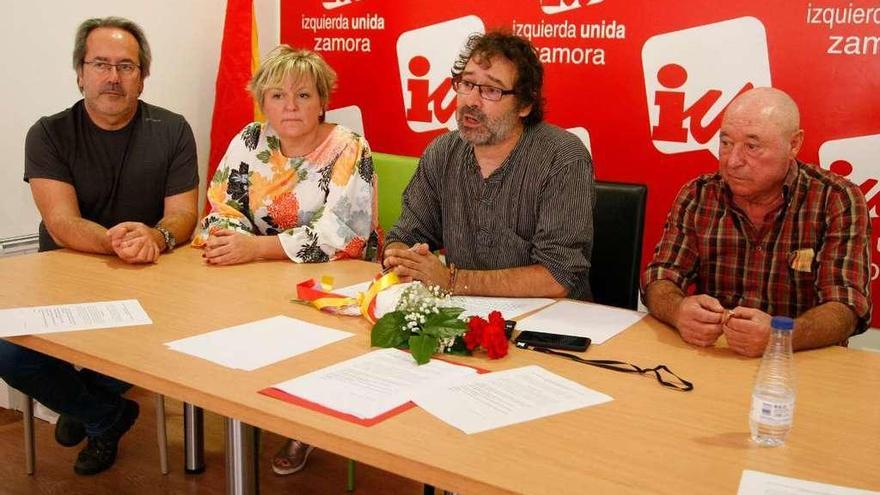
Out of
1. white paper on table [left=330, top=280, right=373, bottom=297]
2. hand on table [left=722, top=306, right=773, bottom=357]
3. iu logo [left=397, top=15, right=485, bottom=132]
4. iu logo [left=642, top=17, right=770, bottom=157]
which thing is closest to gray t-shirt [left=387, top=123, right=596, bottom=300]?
white paper on table [left=330, top=280, right=373, bottom=297]

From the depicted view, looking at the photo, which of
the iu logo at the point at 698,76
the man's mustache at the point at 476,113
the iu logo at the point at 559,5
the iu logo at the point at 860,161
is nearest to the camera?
the man's mustache at the point at 476,113

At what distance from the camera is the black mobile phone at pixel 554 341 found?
1.75 meters

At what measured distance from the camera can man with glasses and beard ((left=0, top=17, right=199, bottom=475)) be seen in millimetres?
2672

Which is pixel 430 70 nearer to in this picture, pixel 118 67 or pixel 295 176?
pixel 295 176

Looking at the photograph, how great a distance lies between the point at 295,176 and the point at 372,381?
136cm

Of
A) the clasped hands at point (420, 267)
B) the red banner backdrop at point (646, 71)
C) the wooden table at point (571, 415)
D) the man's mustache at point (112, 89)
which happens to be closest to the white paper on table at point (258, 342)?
the wooden table at point (571, 415)

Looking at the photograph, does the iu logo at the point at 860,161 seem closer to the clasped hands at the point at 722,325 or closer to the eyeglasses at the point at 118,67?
the clasped hands at the point at 722,325

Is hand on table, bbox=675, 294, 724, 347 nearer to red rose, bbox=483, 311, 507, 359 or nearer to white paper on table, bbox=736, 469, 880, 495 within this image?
red rose, bbox=483, 311, 507, 359

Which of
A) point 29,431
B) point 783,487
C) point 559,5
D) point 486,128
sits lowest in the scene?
point 29,431

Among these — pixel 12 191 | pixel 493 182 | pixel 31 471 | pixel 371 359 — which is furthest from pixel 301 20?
pixel 371 359

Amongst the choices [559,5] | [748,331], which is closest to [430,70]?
[559,5]

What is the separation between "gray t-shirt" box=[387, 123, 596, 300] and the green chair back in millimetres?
258

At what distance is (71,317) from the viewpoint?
1927 mm

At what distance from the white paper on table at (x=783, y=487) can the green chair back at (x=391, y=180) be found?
1.88m
